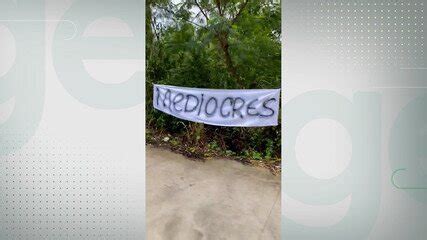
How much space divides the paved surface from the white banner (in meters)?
0.48

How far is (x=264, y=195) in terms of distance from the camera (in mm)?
3242

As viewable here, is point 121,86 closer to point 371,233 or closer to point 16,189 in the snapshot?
point 16,189

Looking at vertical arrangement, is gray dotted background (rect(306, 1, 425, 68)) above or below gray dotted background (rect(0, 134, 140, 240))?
above

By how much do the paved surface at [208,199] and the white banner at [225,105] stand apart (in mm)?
477

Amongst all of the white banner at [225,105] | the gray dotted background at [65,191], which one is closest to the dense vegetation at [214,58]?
the white banner at [225,105]

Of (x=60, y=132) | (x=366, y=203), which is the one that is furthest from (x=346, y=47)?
(x=60, y=132)

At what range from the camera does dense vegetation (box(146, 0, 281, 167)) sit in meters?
3.58

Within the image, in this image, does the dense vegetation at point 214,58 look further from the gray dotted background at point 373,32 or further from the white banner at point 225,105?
the gray dotted background at point 373,32

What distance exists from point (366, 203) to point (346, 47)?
2.09 feet

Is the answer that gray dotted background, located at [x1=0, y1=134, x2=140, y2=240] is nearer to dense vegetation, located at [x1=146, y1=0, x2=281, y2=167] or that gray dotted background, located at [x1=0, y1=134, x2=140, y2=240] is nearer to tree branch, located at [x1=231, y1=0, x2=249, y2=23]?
dense vegetation, located at [x1=146, y1=0, x2=281, y2=167]

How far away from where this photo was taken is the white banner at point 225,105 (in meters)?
3.41

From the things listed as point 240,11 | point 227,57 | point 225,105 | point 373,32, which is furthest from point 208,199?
point 373,32

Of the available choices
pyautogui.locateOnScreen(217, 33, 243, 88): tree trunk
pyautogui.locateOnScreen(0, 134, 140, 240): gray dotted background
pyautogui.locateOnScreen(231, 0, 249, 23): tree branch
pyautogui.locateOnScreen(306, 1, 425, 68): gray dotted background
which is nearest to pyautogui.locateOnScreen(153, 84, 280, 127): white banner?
pyautogui.locateOnScreen(217, 33, 243, 88): tree trunk

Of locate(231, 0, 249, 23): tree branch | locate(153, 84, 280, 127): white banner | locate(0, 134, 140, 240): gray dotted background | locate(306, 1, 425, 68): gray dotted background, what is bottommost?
locate(0, 134, 140, 240): gray dotted background
